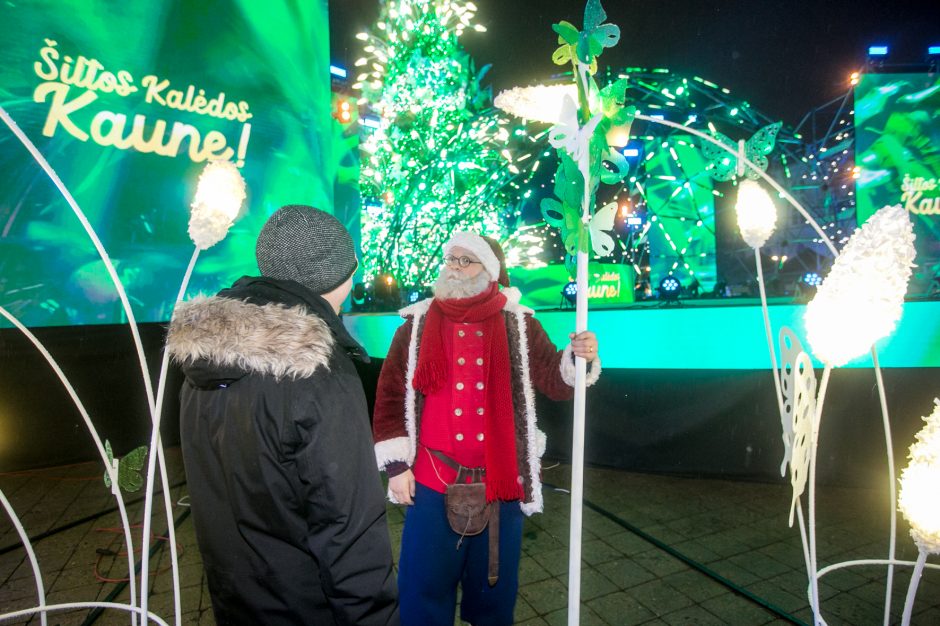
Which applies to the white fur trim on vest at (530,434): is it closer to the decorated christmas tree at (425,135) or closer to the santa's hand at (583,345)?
the santa's hand at (583,345)

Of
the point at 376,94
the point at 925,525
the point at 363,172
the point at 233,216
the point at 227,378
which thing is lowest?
the point at 925,525

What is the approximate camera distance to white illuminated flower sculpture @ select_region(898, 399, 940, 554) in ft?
4.13

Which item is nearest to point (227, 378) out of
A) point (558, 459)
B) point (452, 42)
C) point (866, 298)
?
point (866, 298)

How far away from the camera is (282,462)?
1196 mm

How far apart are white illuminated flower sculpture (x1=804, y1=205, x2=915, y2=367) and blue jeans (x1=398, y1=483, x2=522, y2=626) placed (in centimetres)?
128

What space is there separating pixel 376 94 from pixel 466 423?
8261 millimetres

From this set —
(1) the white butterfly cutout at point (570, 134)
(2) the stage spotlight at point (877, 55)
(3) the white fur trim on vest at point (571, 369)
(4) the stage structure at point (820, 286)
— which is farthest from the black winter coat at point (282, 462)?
(2) the stage spotlight at point (877, 55)

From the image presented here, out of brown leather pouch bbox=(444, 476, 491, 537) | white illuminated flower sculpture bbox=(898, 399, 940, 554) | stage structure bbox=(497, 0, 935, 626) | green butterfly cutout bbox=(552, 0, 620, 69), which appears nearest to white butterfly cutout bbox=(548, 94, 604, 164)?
stage structure bbox=(497, 0, 935, 626)

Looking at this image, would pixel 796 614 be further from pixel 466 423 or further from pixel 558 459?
pixel 558 459

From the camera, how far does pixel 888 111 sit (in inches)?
444

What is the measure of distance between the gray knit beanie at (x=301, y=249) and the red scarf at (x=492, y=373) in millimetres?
810

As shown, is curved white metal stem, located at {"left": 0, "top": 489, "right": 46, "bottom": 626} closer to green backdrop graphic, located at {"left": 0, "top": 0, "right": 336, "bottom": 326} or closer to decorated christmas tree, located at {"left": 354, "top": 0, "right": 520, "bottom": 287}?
green backdrop graphic, located at {"left": 0, "top": 0, "right": 336, "bottom": 326}

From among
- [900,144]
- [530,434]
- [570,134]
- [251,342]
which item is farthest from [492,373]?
[900,144]

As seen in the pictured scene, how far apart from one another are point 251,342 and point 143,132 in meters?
5.45
